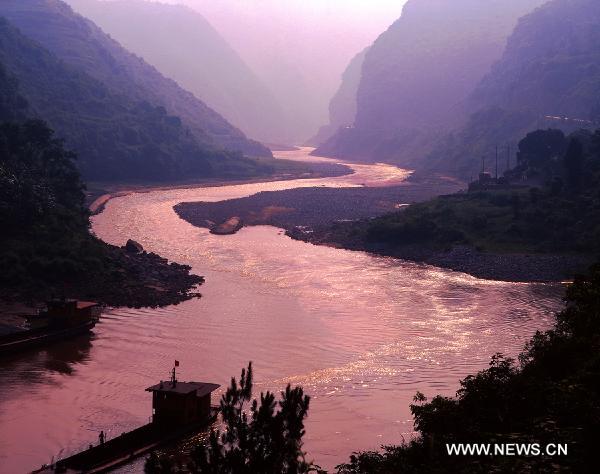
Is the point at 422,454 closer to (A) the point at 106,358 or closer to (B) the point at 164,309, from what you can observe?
(A) the point at 106,358

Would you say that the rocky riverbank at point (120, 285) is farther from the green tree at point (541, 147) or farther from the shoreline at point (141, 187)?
the green tree at point (541, 147)

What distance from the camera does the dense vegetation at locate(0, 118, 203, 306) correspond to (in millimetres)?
68062

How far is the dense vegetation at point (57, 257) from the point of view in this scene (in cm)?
6806

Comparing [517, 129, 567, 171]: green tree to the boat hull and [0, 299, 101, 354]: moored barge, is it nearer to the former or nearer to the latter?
[0, 299, 101, 354]: moored barge

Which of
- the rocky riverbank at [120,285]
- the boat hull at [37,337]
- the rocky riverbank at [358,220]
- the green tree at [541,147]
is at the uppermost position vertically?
the green tree at [541,147]

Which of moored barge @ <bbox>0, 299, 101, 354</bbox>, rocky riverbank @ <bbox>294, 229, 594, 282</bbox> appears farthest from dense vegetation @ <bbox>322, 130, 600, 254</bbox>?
moored barge @ <bbox>0, 299, 101, 354</bbox>

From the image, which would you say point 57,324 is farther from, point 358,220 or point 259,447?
point 358,220

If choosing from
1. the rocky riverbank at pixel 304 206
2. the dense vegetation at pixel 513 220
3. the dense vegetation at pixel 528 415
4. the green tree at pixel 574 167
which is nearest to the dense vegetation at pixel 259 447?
the dense vegetation at pixel 528 415

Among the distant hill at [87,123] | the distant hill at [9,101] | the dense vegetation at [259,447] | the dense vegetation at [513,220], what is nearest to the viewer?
the dense vegetation at [259,447]

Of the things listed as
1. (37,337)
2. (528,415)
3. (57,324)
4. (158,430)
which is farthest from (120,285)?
(528,415)

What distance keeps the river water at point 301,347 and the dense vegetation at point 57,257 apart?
4238 millimetres

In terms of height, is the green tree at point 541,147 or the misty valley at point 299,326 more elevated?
the green tree at point 541,147

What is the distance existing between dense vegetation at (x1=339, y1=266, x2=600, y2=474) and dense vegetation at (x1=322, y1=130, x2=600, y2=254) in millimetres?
58857

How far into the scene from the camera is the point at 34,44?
196 m
